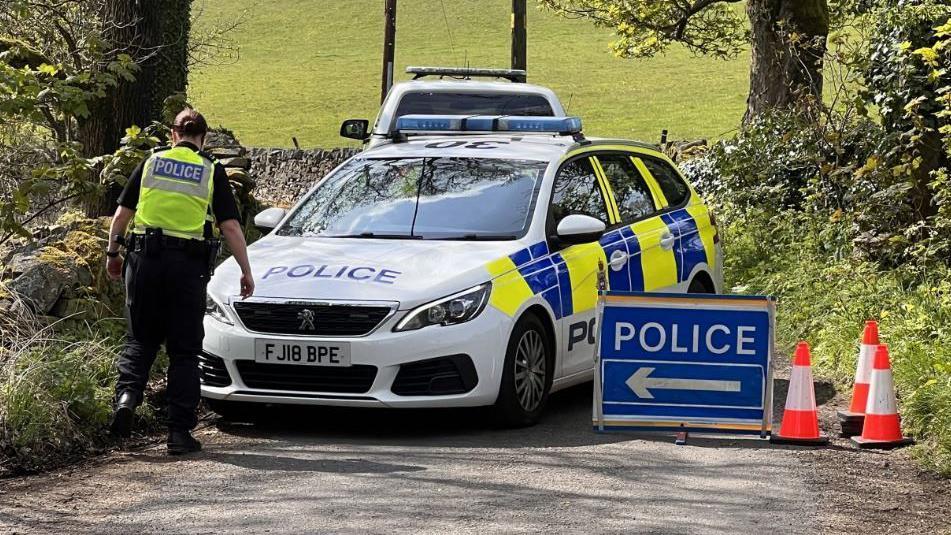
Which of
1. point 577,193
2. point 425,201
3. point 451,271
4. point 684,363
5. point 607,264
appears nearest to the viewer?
point 451,271

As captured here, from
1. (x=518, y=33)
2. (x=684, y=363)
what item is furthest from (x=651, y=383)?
(x=518, y=33)

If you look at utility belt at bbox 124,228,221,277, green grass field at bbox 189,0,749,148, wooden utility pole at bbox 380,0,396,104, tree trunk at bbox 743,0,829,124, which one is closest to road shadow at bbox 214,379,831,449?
utility belt at bbox 124,228,221,277

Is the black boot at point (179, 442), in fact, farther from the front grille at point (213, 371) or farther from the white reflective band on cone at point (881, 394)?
the white reflective band on cone at point (881, 394)

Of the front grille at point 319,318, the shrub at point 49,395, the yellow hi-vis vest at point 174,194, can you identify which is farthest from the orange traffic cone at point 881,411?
the shrub at point 49,395

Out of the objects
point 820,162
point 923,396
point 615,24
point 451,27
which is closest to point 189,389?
point 923,396

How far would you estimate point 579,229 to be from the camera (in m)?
9.09

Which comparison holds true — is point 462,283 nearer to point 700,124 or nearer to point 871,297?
point 871,297

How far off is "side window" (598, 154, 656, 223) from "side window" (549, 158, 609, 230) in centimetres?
21

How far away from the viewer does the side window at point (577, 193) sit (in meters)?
9.62

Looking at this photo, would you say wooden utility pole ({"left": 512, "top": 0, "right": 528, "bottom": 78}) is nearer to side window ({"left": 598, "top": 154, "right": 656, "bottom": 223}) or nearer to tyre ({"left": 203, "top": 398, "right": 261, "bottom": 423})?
side window ({"left": 598, "top": 154, "right": 656, "bottom": 223})

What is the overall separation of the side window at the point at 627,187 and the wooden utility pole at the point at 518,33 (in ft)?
64.3

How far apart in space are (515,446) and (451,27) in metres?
67.6

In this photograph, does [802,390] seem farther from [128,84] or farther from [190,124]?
[128,84]

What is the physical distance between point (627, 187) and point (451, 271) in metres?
2.34
